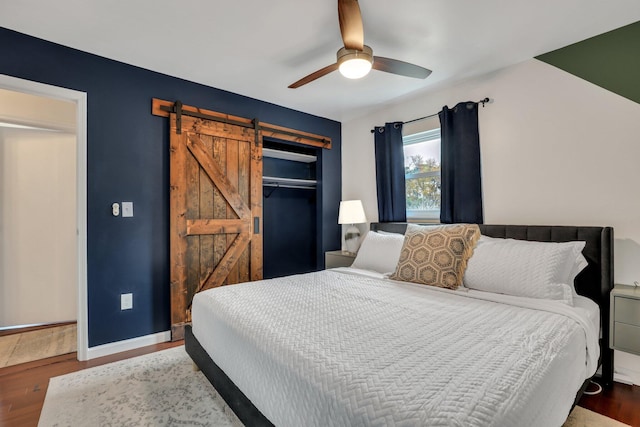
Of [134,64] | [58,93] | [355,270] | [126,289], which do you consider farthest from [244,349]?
[134,64]

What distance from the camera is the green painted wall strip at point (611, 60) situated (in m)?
2.14

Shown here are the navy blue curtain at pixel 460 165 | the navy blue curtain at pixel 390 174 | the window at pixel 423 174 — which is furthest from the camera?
the navy blue curtain at pixel 390 174

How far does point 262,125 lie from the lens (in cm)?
357

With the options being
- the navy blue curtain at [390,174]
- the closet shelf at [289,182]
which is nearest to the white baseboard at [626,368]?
the navy blue curtain at [390,174]

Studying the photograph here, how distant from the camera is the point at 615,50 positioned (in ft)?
7.28

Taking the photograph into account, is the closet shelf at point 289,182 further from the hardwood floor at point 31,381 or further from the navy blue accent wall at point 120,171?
the hardwood floor at point 31,381

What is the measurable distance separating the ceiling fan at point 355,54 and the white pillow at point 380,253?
144 cm

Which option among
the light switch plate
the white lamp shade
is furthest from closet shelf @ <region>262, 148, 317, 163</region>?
the light switch plate

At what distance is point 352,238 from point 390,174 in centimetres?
97

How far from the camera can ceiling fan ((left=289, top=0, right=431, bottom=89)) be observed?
171cm

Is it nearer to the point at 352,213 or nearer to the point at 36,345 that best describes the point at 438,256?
the point at 352,213

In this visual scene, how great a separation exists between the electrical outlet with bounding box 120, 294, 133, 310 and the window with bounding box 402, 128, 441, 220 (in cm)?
297

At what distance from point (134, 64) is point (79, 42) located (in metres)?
0.42

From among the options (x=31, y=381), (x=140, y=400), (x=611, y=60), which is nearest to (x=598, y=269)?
(x=611, y=60)
